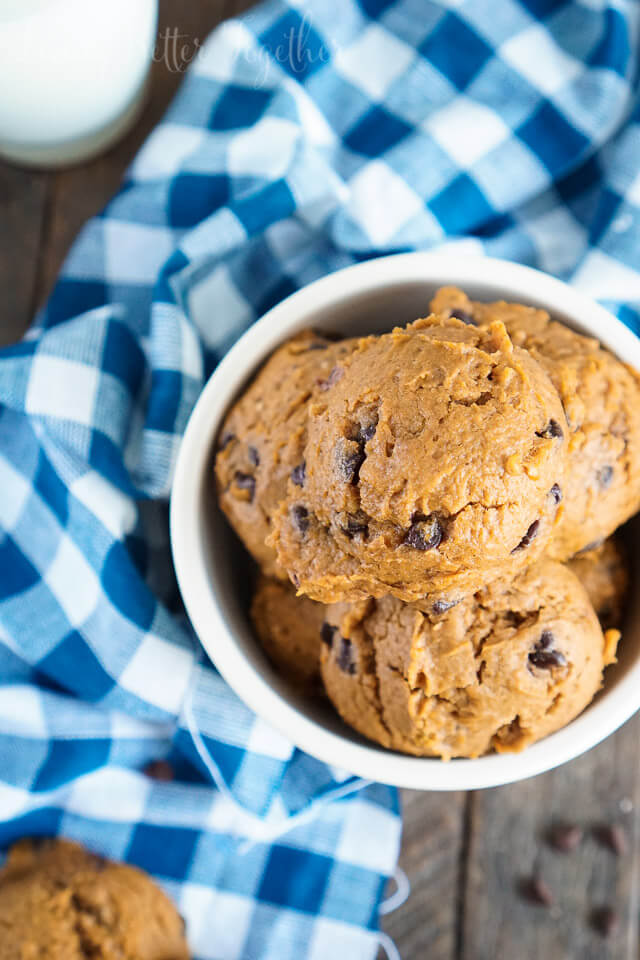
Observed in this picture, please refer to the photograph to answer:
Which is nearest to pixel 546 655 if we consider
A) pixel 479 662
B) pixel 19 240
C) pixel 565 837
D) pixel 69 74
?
pixel 479 662

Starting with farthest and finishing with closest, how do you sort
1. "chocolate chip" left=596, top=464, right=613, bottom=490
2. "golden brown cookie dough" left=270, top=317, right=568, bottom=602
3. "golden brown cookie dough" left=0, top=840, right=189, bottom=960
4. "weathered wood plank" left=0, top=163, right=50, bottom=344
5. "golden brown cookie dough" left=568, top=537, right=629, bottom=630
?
"weathered wood plank" left=0, top=163, right=50, bottom=344 < "golden brown cookie dough" left=0, top=840, right=189, bottom=960 < "golden brown cookie dough" left=568, top=537, right=629, bottom=630 < "chocolate chip" left=596, top=464, right=613, bottom=490 < "golden brown cookie dough" left=270, top=317, right=568, bottom=602

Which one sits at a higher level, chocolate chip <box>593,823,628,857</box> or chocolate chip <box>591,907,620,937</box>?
chocolate chip <box>593,823,628,857</box>

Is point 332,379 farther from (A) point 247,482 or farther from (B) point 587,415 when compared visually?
(B) point 587,415

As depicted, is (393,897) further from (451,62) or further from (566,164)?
(451,62)

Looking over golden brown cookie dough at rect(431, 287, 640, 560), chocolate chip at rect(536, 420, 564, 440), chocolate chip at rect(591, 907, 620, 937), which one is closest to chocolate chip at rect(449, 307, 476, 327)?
golden brown cookie dough at rect(431, 287, 640, 560)

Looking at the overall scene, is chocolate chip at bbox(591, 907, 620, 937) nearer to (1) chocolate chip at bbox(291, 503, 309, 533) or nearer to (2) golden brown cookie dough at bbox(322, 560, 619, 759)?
(2) golden brown cookie dough at bbox(322, 560, 619, 759)

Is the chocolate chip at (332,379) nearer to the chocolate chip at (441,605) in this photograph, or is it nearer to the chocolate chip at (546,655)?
the chocolate chip at (441,605)

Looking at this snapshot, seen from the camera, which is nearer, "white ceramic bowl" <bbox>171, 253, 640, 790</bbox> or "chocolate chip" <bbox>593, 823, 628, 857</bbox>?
"white ceramic bowl" <bbox>171, 253, 640, 790</bbox>

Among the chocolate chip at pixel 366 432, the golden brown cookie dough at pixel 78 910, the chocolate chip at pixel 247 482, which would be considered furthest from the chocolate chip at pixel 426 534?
the golden brown cookie dough at pixel 78 910
